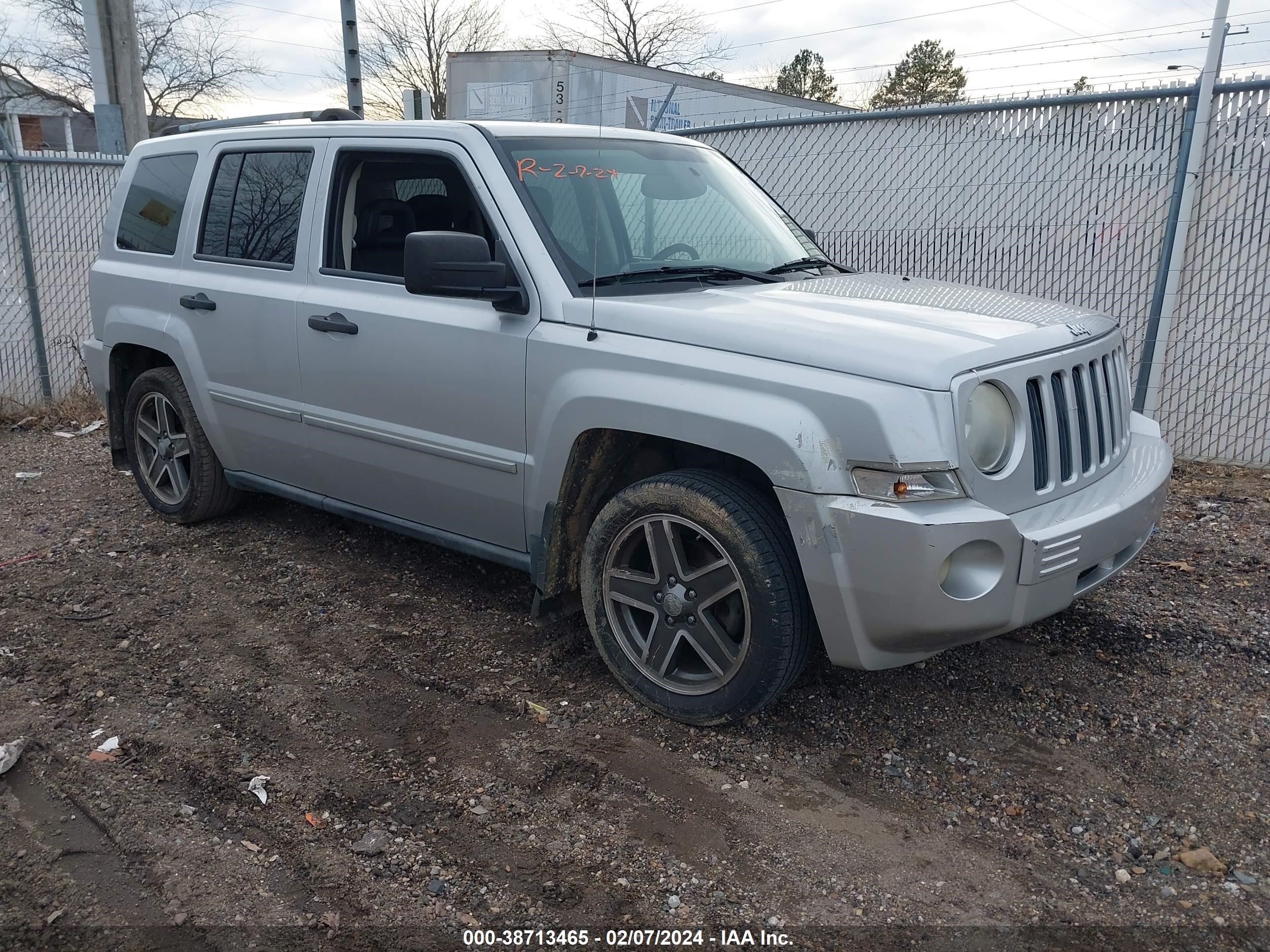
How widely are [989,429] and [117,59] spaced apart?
11.7 meters

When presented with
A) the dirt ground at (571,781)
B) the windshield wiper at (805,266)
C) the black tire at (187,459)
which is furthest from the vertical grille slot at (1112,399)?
the black tire at (187,459)

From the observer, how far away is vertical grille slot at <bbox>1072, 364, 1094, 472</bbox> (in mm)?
3326

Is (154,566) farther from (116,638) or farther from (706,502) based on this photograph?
(706,502)

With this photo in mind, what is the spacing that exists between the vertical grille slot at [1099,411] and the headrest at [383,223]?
2.60 metres

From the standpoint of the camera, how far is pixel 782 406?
9.80ft

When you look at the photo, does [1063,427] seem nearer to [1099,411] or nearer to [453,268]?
[1099,411]

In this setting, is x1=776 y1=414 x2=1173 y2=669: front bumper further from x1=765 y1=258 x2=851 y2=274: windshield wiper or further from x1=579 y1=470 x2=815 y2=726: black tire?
x1=765 y1=258 x2=851 y2=274: windshield wiper

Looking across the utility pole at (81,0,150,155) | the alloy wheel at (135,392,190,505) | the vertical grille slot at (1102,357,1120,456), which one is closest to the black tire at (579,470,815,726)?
the vertical grille slot at (1102,357,1120,456)

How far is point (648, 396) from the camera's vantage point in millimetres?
3264

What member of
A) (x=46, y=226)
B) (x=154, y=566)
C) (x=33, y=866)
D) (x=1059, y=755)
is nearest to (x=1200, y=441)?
(x=1059, y=755)

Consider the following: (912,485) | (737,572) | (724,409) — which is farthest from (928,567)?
(724,409)

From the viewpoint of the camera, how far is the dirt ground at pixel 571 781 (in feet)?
8.38

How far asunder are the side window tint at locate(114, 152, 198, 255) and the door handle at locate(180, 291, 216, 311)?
1.05 feet

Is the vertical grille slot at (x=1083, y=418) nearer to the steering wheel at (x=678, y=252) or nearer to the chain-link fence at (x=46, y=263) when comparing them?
the steering wheel at (x=678, y=252)
